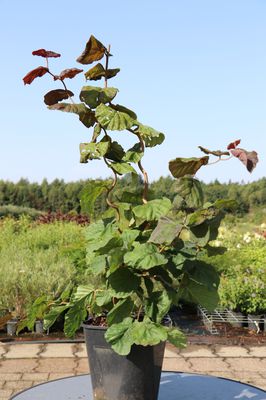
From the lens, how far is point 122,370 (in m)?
2.18

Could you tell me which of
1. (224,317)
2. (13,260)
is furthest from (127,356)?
(13,260)

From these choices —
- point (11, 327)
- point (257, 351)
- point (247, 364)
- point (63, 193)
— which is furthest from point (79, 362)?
point (63, 193)

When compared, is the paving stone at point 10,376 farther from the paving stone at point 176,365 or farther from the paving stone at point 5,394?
the paving stone at point 176,365

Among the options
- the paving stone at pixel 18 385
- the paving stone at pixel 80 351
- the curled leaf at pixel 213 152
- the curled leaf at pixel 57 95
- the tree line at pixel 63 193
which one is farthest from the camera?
the tree line at pixel 63 193

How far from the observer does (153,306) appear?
208cm

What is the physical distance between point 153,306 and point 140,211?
1.05 feet

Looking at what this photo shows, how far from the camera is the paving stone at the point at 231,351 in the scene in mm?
4836

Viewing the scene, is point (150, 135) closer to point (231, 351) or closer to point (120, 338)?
point (120, 338)

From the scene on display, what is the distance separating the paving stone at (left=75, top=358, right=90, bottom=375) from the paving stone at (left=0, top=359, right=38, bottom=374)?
1.04ft

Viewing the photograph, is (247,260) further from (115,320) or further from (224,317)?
(115,320)

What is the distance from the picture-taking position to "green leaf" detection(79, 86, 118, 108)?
211cm

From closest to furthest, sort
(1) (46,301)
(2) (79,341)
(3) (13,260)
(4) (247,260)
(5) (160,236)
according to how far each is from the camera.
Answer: (5) (160,236) < (1) (46,301) < (2) (79,341) < (3) (13,260) < (4) (247,260)

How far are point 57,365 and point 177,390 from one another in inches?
87.8

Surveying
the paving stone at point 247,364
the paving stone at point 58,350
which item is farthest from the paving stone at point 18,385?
the paving stone at point 247,364
